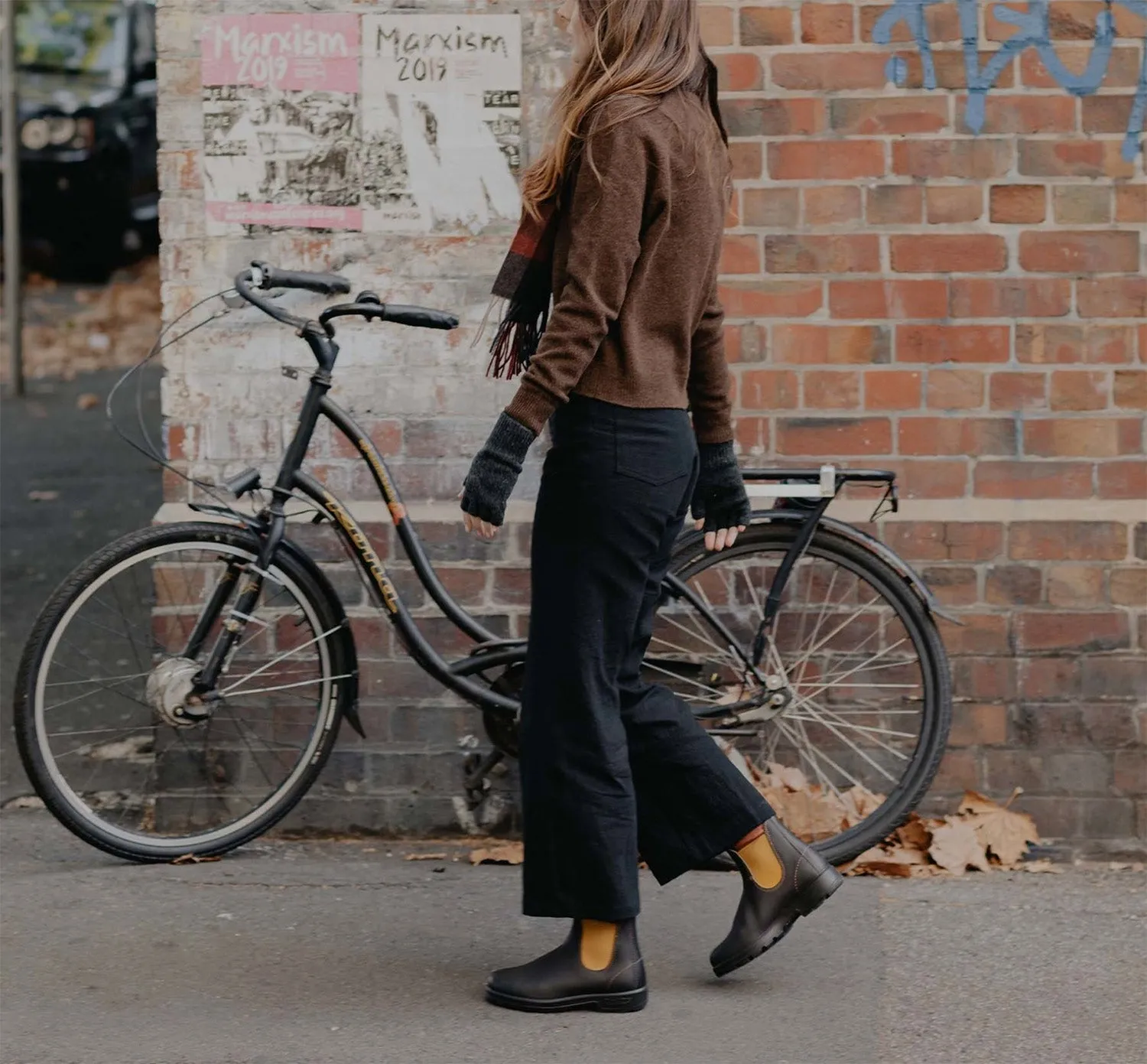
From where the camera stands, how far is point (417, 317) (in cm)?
438

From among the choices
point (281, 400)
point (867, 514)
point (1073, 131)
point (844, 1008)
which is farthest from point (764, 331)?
point (844, 1008)

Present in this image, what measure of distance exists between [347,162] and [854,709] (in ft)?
6.06

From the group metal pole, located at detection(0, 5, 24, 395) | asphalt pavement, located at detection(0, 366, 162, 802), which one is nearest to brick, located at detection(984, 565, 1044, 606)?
asphalt pavement, located at detection(0, 366, 162, 802)

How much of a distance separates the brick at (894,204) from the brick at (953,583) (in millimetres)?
854

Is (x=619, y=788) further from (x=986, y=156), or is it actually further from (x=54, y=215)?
(x=54, y=215)

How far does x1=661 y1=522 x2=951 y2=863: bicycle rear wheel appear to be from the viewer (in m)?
4.56

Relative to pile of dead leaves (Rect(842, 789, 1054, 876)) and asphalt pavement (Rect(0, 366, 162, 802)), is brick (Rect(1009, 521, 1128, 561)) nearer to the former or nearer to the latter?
pile of dead leaves (Rect(842, 789, 1054, 876))

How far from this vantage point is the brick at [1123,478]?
4.73 m

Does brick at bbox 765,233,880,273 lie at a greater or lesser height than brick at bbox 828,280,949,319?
Result: greater

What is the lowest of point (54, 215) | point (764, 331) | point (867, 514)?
point (867, 514)

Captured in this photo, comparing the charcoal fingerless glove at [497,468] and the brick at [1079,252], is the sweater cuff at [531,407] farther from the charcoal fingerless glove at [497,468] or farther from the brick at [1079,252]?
the brick at [1079,252]

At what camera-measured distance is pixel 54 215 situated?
1588 centimetres

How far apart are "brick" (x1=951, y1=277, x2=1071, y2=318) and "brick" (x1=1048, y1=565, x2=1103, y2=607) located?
62 cm

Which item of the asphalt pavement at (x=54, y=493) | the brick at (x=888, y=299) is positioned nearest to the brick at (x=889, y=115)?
the brick at (x=888, y=299)
